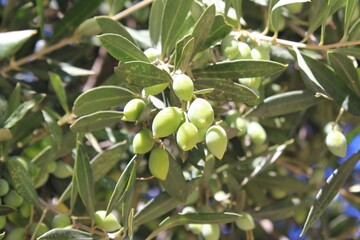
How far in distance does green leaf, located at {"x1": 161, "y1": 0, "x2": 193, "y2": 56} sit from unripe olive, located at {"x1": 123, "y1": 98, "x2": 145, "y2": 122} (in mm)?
174

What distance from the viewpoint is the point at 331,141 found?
147cm

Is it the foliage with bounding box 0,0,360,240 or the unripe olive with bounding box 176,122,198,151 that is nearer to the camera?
the unripe olive with bounding box 176,122,198,151

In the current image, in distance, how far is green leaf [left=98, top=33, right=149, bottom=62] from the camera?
1346 mm

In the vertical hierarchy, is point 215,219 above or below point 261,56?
below

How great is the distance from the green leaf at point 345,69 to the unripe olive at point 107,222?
19.8 inches

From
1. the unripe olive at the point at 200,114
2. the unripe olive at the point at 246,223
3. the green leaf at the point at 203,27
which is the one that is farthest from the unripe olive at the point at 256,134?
the unripe olive at the point at 200,114

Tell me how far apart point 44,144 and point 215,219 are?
18.1 inches

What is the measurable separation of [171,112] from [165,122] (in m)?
0.02

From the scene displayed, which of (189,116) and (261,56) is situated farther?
(261,56)

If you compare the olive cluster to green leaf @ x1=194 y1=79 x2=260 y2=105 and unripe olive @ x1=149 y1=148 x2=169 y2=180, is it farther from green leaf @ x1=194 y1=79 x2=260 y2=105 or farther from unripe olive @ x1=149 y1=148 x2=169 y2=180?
green leaf @ x1=194 y1=79 x2=260 y2=105

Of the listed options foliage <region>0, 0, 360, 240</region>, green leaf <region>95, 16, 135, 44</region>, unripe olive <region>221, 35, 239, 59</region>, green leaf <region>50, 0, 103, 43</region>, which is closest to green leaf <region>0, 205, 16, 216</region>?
foliage <region>0, 0, 360, 240</region>

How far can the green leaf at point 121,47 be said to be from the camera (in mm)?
1346

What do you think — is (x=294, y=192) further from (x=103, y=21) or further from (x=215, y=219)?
(x=103, y=21)

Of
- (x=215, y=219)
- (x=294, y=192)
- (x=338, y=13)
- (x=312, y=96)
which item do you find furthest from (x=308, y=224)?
(x=338, y=13)
